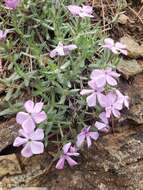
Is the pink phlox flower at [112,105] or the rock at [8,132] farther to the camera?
the rock at [8,132]

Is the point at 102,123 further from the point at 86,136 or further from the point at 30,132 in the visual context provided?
the point at 30,132

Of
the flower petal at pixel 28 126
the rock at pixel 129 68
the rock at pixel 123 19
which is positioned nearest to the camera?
the flower petal at pixel 28 126

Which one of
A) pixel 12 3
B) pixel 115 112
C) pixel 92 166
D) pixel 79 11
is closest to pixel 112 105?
pixel 115 112

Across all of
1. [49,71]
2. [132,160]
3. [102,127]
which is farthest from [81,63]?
[132,160]

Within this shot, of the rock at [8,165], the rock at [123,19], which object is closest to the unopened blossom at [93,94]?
the rock at [8,165]

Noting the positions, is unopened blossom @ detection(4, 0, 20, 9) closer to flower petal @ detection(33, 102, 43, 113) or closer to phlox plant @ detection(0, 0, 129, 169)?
phlox plant @ detection(0, 0, 129, 169)

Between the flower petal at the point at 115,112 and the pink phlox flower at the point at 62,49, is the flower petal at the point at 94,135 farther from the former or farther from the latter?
the pink phlox flower at the point at 62,49

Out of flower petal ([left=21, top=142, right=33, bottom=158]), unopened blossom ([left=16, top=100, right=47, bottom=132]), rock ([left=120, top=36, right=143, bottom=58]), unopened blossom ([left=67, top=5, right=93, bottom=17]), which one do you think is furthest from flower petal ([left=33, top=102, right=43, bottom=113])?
rock ([left=120, top=36, right=143, bottom=58])
